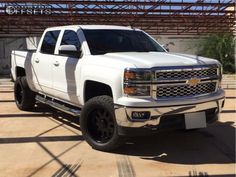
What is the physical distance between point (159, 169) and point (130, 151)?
2.83ft

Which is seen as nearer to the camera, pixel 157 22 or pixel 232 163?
pixel 232 163

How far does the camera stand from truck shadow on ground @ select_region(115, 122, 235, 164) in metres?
5.97

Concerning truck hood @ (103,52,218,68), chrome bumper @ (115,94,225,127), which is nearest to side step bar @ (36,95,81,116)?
truck hood @ (103,52,218,68)

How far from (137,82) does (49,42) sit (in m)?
3.20

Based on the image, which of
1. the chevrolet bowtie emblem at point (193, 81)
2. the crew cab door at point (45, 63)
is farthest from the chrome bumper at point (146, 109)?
the crew cab door at point (45, 63)

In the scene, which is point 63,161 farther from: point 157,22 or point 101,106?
point 157,22

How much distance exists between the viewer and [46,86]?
26.6ft

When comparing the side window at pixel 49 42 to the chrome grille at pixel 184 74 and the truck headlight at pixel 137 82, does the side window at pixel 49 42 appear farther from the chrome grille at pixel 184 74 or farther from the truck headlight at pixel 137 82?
the chrome grille at pixel 184 74

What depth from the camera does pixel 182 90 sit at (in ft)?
19.3

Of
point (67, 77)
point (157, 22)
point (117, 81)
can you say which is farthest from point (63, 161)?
point (157, 22)

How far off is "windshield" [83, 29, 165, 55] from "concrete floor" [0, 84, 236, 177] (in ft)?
4.97

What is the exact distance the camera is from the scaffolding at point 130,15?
1828cm

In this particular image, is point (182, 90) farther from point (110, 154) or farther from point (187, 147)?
point (110, 154)

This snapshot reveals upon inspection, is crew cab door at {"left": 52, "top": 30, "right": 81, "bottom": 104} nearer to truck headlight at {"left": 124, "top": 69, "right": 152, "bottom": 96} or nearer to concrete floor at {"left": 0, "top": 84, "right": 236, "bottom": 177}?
concrete floor at {"left": 0, "top": 84, "right": 236, "bottom": 177}
